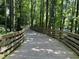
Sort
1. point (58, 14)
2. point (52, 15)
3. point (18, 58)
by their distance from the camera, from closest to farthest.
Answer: point (18, 58) < point (52, 15) < point (58, 14)

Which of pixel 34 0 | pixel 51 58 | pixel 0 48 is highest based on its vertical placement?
pixel 34 0

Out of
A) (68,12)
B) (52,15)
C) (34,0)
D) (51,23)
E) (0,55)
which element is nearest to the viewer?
(0,55)

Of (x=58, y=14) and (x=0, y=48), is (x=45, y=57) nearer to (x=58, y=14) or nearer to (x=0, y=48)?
(x=0, y=48)

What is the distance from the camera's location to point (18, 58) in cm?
846

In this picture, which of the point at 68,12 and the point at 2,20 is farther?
the point at 68,12

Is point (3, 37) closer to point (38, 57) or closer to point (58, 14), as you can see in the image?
point (38, 57)

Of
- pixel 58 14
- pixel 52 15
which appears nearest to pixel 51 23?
pixel 52 15

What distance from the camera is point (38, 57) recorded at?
8.77 metres

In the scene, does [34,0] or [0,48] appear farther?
[34,0]

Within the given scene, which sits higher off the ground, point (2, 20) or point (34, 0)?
point (34, 0)

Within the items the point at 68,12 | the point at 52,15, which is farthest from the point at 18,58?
the point at 68,12

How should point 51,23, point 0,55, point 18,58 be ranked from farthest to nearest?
1. point 51,23
2. point 18,58
3. point 0,55

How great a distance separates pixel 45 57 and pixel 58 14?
3596 centimetres

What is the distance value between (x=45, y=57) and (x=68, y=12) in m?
32.0
